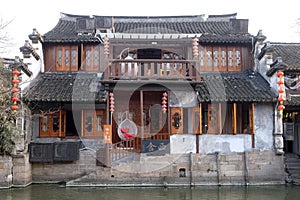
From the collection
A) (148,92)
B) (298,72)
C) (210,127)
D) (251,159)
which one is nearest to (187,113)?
(210,127)

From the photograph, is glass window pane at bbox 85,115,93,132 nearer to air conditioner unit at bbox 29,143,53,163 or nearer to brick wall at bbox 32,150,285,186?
brick wall at bbox 32,150,285,186

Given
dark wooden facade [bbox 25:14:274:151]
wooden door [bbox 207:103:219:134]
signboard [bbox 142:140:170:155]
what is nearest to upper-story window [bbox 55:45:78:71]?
dark wooden facade [bbox 25:14:274:151]

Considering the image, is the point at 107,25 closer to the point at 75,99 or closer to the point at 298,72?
the point at 75,99

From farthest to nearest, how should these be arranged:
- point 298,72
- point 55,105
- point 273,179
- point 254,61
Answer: point 254,61 < point 298,72 < point 55,105 < point 273,179

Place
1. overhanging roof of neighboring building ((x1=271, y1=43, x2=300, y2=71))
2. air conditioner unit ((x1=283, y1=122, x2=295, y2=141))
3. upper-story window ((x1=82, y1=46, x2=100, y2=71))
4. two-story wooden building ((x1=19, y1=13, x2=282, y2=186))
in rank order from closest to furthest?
two-story wooden building ((x1=19, y1=13, x2=282, y2=186))
overhanging roof of neighboring building ((x1=271, y1=43, x2=300, y2=71))
air conditioner unit ((x1=283, y1=122, x2=295, y2=141))
upper-story window ((x1=82, y1=46, x2=100, y2=71))

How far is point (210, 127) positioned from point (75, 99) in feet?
18.5

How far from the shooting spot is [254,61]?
15.8 m

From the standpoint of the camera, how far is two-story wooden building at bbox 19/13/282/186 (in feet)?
44.0

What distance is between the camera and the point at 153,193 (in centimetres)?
1134

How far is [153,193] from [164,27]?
1006 centimetres

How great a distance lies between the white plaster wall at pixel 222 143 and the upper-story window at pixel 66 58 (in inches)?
265

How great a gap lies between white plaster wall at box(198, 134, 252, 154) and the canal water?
1.74m

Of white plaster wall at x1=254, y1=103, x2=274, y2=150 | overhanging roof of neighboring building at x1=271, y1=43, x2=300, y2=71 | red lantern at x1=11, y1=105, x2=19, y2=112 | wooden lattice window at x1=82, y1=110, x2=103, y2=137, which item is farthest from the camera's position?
overhanging roof of neighboring building at x1=271, y1=43, x2=300, y2=71

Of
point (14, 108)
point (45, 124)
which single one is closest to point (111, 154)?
point (45, 124)
